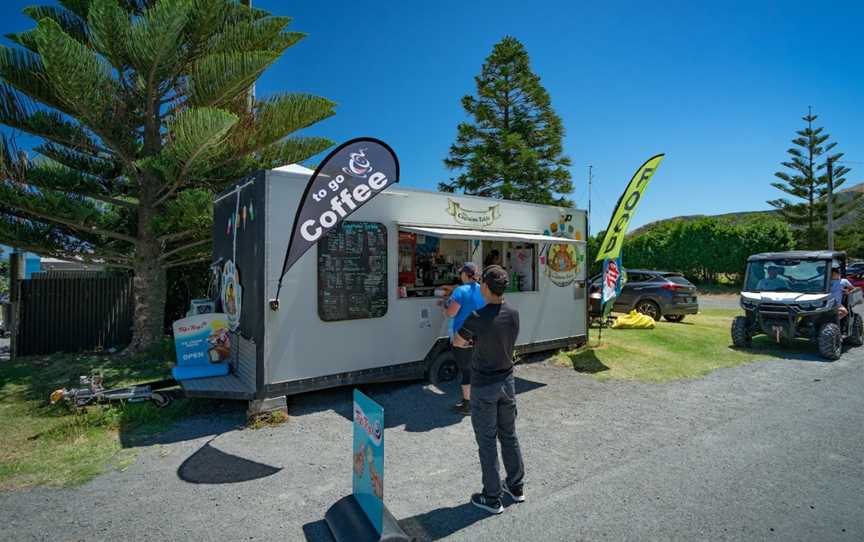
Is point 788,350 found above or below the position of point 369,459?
below

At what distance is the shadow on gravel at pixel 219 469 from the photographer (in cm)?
386

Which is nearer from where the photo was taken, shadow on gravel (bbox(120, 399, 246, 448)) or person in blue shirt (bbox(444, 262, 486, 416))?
shadow on gravel (bbox(120, 399, 246, 448))

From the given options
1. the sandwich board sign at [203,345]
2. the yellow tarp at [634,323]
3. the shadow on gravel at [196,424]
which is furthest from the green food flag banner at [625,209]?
the shadow on gravel at [196,424]

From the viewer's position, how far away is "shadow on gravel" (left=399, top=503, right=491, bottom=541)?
3066mm

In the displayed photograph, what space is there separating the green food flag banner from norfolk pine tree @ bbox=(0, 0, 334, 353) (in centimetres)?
636

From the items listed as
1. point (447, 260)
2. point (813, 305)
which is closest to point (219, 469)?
point (447, 260)

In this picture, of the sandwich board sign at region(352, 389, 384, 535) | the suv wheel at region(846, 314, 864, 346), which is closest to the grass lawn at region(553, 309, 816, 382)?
the suv wheel at region(846, 314, 864, 346)

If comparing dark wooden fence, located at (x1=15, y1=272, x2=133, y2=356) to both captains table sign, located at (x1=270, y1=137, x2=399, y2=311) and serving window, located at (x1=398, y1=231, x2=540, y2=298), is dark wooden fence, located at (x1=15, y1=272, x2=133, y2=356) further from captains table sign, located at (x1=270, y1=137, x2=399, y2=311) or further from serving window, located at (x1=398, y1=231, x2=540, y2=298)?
captains table sign, located at (x1=270, y1=137, x2=399, y2=311)

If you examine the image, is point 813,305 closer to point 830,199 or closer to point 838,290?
point 838,290

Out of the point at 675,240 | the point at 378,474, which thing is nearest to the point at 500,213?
the point at 378,474

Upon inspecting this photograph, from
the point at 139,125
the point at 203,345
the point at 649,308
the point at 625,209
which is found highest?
the point at 139,125

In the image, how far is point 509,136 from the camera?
22.1m

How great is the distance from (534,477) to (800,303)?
25.6 feet

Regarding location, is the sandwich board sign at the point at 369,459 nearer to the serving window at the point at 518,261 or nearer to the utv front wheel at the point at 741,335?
the serving window at the point at 518,261
